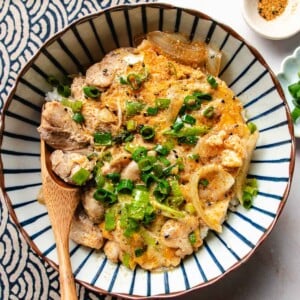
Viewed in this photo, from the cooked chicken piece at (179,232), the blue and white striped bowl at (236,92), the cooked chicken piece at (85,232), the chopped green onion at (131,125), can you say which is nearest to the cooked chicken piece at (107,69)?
the blue and white striped bowl at (236,92)

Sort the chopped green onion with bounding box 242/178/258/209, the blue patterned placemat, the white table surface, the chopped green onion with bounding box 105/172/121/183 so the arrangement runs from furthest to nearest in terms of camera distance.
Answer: the blue patterned placemat
the white table surface
the chopped green onion with bounding box 242/178/258/209
the chopped green onion with bounding box 105/172/121/183

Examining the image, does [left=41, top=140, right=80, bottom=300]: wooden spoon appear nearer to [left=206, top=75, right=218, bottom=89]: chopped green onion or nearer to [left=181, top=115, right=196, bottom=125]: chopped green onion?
[left=181, top=115, right=196, bottom=125]: chopped green onion

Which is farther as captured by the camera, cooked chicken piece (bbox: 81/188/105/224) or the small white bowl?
the small white bowl

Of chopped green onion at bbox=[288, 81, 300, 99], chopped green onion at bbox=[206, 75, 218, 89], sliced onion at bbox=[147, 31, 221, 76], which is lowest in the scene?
chopped green onion at bbox=[288, 81, 300, 99]

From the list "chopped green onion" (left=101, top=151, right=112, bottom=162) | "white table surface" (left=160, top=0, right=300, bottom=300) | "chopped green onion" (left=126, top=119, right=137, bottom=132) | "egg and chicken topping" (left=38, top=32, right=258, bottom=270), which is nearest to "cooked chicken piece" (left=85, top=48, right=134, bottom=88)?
"egg and chicken topping" (left=38, top=32, right=258, bottom=270)

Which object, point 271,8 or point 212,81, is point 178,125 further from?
point 271,8

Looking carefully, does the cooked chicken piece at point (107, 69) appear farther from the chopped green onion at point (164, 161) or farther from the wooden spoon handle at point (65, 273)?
the wooden spoon handle at point (65, 273)
